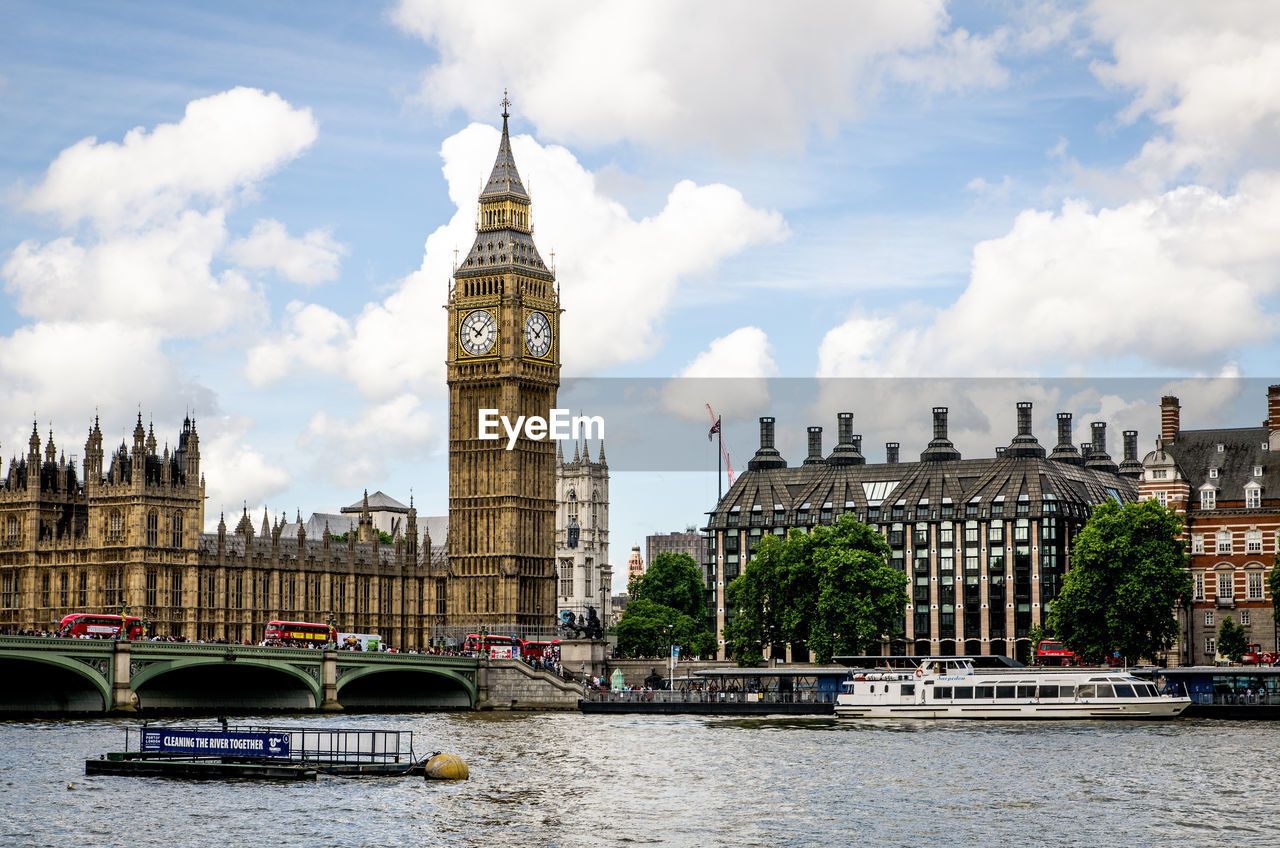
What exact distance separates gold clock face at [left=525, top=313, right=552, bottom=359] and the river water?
69.7 m

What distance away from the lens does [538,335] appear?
15562cm

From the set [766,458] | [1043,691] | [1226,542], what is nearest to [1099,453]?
[766,458]

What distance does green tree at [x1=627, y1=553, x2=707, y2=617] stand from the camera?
584 ft

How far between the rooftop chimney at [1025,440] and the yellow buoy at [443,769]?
100234mm

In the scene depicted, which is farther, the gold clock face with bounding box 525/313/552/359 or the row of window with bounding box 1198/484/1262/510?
the gold clock face with bounding box 525/313/552/359

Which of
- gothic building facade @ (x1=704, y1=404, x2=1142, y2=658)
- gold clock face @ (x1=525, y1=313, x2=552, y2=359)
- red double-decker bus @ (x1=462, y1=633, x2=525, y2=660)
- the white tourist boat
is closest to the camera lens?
the white tourist boat

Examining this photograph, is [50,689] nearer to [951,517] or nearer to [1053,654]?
[1053,654]

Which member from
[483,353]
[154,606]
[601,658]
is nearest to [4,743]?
[154,606]

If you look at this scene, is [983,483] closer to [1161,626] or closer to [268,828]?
[1161,626]

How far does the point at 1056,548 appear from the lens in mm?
148875

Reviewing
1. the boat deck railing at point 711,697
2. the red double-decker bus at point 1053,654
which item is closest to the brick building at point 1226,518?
the red double-decker bus at point 1053,654

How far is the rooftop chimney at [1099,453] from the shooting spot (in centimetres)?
17188

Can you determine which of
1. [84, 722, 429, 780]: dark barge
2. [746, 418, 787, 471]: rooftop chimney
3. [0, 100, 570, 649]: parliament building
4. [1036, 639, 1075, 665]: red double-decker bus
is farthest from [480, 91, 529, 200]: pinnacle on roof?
[84, 722, 429, 780]: dark barge

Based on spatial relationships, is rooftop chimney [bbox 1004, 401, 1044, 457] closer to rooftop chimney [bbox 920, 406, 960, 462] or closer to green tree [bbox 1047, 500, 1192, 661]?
rooftop chimney [bbox 920, 406, 960, 462]
